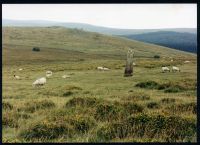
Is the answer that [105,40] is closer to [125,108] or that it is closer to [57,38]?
[57,38]

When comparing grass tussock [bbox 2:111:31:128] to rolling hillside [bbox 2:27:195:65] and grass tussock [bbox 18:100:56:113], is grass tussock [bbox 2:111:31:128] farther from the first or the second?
rolling hillside [bbox 2:27:195:65]

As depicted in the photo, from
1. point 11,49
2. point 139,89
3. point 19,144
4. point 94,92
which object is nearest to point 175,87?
point 139,89

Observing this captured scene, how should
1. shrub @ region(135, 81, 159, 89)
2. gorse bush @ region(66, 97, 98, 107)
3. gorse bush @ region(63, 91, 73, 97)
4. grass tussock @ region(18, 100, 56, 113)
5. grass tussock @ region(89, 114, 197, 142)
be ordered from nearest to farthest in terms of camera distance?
grass tussock @ region(89, 114, 197, 142)
grass tussock @ region(18, 100, 56, 113)
gorse bush @ region(66, 97, 98, 107)
gorse bush @ region(63, 91, 73, 97)
shrub @ region(135, 81, 159, 89)

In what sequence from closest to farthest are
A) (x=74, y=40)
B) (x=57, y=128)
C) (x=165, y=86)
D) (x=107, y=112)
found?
(x=57, y=128) < (x=107, y=112) < (x=165, y=86) < (x=74, y=40)

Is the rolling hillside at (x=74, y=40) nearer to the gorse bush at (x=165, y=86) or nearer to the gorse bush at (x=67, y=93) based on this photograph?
the gorse bush at (x=165, y=86)

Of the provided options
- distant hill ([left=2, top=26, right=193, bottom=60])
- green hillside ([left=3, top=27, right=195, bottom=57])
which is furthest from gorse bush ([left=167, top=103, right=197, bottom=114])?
green hillside ([left=3, top=27, right=195, bottom=57])

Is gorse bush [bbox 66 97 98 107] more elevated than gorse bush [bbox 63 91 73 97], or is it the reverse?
gorse bush [bbox 66 97 98 107]

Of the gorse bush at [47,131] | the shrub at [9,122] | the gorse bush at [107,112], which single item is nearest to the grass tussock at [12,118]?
the shrub at [9,122]

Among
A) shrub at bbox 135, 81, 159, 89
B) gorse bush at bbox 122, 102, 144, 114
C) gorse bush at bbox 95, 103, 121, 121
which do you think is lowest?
shrub at bbox 135, 81, 159, 89

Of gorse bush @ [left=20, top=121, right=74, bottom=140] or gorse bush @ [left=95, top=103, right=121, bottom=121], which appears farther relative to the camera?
gorse bush @ [left=95, top=103, right=121, bottom=121]

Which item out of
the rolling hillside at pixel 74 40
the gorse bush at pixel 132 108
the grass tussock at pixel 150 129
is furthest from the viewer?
the rolling hillside at pixel 74 40

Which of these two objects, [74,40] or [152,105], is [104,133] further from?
[74,40]

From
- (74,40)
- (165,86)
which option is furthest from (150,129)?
(74,40)

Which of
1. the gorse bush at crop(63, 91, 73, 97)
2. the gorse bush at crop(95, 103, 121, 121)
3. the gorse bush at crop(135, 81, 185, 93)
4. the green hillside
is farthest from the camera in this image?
the green hillside
